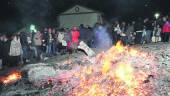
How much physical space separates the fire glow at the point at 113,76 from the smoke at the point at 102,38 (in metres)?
8.46

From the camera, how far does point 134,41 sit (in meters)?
24.3

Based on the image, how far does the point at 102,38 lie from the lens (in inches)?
974

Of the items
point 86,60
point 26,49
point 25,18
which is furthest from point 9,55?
point 25,18

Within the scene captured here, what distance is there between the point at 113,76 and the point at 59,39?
1007 cm

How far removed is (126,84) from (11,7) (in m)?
42.6

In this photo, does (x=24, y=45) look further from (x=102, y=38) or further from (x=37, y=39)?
(x=102, y=38)

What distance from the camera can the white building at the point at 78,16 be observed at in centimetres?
4511

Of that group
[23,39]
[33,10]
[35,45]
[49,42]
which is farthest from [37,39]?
[33,10]

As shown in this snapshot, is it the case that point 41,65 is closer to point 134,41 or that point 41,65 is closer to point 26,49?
point 26,49

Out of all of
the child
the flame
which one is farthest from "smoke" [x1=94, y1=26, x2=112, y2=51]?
the flame

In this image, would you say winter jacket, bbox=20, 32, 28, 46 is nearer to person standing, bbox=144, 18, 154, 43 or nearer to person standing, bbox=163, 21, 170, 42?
person standing, bbox=144, 18, 154, 43

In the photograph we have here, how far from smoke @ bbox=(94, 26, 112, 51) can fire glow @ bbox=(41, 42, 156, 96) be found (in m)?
8.46

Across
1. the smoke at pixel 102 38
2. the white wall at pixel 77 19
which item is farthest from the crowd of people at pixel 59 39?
the white wall at pixel 77 19

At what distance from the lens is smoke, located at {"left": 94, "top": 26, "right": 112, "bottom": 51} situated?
24.0 metres
